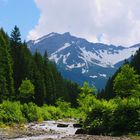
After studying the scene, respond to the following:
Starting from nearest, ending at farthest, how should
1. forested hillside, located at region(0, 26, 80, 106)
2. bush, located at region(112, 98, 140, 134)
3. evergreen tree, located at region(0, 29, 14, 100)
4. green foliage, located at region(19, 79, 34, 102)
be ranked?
bush, located at region(112, 98, 140, 134)
evergreen tree, located at region(0, 29, 14, 100)
forested hillside, located at region(0, 26, 80, 106)
green foliage, located at region(19, 79, 34, 102)

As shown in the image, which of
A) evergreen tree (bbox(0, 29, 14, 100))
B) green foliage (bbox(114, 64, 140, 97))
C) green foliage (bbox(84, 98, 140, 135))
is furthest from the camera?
evergreen tree (bbox(0, 29, 14, 100))

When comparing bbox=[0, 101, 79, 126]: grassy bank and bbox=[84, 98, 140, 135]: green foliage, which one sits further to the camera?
bbox=[0, 101, 79, 126]: grassy bank

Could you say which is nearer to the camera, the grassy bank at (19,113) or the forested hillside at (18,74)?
the grassy bank at (19,113)

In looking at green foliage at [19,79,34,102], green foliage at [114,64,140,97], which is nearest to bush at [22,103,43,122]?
green foliage at [19,79,34,102]

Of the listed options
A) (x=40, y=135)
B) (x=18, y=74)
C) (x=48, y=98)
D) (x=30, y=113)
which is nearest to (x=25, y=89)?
(x=18, y=74)

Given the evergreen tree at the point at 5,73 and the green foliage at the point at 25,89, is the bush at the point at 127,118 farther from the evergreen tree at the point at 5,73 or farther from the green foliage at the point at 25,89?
the green foliage at the point at 25,89

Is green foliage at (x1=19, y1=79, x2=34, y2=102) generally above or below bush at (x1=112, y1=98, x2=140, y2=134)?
above

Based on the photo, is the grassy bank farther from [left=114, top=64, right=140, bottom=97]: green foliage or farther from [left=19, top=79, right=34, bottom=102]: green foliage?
[left=114, top=64, right=140, bottom=97]: green foliage

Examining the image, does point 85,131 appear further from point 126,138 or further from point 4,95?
point 4,95

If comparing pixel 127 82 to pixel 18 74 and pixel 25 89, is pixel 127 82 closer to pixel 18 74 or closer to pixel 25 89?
pixel 25 89

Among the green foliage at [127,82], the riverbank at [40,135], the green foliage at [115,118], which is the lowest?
the riverbank at [40,135]

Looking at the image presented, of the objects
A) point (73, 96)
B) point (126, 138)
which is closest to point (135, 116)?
point (126, 138)

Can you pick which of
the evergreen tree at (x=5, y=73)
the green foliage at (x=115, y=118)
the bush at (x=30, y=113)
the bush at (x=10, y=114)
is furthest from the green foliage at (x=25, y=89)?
the green foliage at (x=115, y=118)

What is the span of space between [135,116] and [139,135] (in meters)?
2.95
